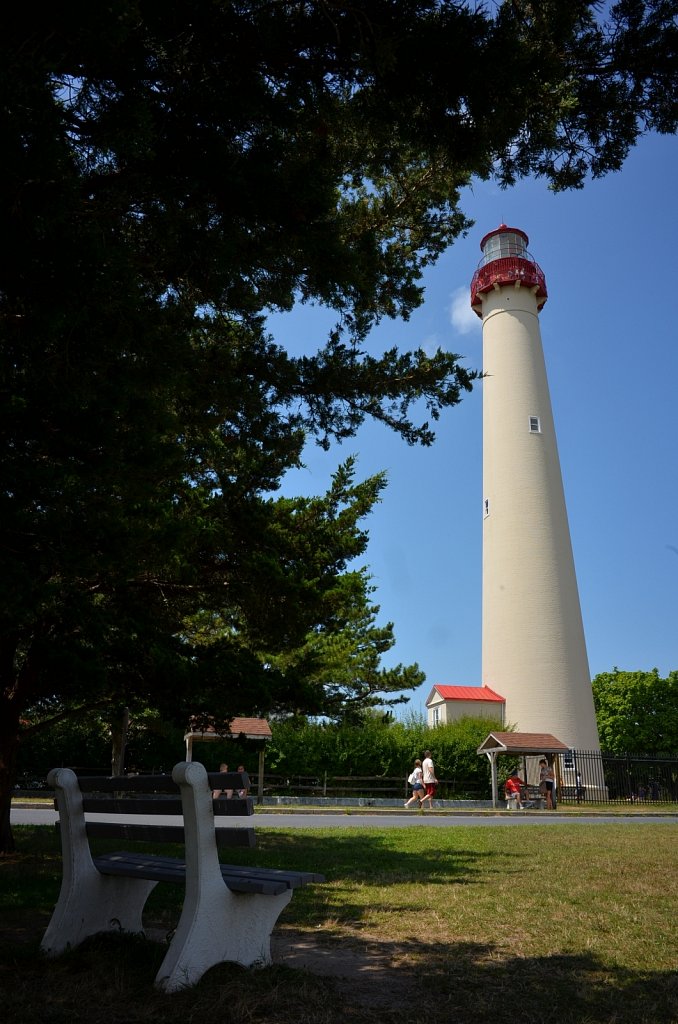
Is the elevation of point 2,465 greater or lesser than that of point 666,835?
greater

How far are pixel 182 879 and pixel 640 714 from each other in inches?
2178

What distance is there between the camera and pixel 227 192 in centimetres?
481

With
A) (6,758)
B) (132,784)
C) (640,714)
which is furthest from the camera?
(640,714)

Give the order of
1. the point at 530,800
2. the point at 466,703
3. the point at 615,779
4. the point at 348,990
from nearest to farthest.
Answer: the point at 348,990, the point at 530,800, the point at 615,779, the point at 466,703

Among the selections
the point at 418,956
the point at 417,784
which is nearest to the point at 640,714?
the point at 417,784

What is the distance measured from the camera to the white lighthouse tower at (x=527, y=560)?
3212cm

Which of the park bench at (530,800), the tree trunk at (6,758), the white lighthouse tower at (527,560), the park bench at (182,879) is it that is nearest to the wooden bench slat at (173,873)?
the park bench at (182,879)

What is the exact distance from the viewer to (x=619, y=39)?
4711 millimetres

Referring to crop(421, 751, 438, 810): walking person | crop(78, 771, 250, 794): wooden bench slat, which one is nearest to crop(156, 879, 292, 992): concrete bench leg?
crop(78, 771, 250, 794): wooden bench slat

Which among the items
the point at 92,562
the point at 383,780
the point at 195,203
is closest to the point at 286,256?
the point at 195,203

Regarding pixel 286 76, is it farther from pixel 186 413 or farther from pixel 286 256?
pixel 186 413

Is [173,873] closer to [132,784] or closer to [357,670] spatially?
[132,784]

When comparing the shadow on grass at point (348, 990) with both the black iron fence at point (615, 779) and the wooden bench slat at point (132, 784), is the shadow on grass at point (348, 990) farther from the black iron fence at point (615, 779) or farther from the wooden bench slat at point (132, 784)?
the black iron fence at point (615, 779)

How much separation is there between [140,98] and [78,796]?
3.98 meters
